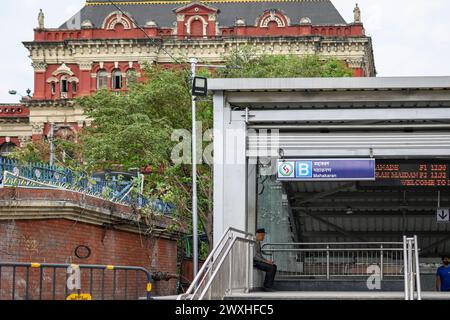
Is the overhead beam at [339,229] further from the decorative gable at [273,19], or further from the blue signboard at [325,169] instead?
the decorative gable at [273,19]

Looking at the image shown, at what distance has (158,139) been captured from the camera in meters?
42.8

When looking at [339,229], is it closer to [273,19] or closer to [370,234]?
[370,234]

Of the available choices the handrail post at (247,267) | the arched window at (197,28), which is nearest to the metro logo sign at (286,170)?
the handrail post at (247,267)

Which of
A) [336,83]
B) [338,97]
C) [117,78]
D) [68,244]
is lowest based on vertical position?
[68,244]

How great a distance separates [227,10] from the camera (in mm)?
85500

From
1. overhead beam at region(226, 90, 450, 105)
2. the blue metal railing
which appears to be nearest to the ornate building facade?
the blue metal railing

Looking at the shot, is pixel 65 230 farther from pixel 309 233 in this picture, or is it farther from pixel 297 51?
pixel 297 51

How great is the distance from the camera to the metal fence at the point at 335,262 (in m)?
24.2

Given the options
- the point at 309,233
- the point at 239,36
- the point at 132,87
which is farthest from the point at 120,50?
the point at 309,233

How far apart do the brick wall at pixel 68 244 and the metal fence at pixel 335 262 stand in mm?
3929

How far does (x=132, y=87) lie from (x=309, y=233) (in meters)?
25.1

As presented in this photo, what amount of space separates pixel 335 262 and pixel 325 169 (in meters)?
4.09

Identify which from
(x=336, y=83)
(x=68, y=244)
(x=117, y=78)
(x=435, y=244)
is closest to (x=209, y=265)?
(x=336, y=83)
